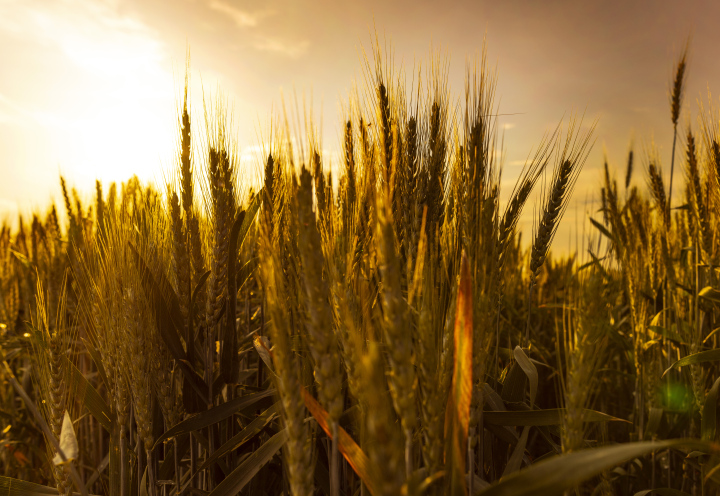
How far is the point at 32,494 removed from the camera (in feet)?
4.01

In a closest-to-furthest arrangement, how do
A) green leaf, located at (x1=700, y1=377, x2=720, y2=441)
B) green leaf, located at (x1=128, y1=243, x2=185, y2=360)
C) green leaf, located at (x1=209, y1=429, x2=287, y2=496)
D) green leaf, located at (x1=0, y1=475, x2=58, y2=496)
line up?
green leaf, located at (x1=209, y1=429, x2=287, y2=496) < green leaf, located at (x1=0, y1=475, x2=58, y2=496) < green leaf, located at (x1=128, y1=243, x2=185, y2=360) < green leaf, located at (x1=700, y1=377, x2=720, y2=441)

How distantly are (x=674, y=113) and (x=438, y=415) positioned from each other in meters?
3.25

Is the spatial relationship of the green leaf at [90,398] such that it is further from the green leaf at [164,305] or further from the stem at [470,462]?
the stem at [470,462]

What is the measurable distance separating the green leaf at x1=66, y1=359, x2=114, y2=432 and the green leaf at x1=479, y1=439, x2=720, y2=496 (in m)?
1.34

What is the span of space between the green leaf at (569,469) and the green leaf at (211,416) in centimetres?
76

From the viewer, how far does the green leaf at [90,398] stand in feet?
4.61

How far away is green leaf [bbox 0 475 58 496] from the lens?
3.95 feet

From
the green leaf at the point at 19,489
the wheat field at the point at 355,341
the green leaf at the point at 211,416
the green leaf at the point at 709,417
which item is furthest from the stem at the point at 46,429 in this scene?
the green leaf at the point at 709,417

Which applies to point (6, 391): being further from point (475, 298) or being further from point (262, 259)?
point (475, 298)

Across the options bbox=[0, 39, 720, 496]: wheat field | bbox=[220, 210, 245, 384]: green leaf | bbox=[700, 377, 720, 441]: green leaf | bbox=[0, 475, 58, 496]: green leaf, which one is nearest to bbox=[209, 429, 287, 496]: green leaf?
bbox=[0, 39, 720, 496]: wheat field

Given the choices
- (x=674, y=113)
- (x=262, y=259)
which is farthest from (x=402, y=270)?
(x=674, y=113)

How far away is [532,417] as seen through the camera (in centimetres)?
113

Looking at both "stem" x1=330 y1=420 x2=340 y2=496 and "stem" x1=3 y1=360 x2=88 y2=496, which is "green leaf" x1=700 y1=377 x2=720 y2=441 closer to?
"stem" x1=330 y1=420 x2=340 y2=496

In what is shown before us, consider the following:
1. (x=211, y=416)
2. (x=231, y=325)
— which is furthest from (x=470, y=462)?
(x=231, y=325)
